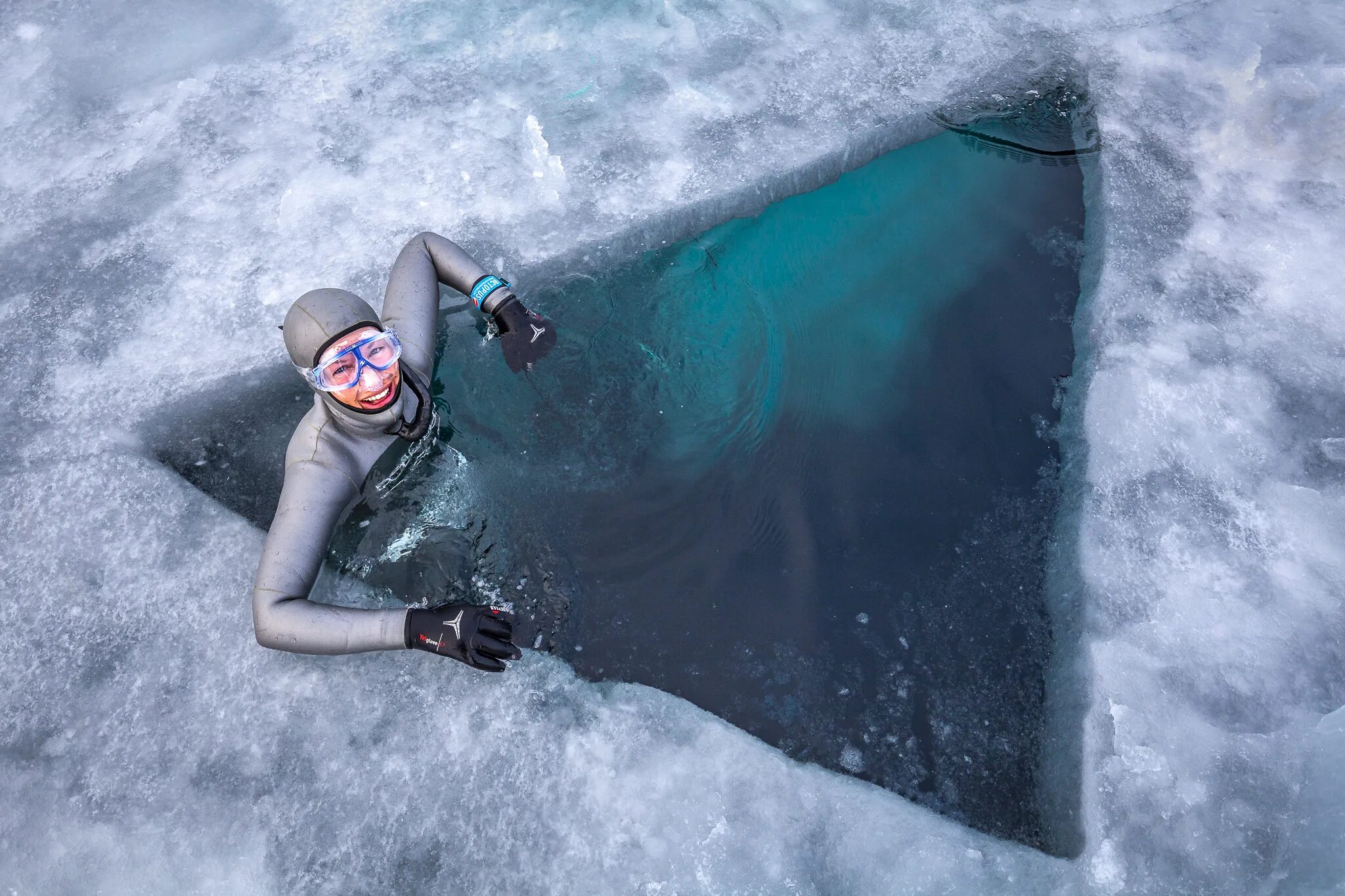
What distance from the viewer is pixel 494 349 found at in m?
3.97

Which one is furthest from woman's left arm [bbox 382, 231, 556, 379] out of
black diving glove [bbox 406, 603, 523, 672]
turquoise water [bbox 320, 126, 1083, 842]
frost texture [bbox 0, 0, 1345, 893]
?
black diving glove [bbox 406, 603, 523, 672]

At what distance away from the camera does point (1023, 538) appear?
3.36m

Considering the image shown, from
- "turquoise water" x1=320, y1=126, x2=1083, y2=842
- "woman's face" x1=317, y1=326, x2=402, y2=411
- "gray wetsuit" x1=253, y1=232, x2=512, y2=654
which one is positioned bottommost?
"turquoise water" x1=320, y1=126, x2=1083, y2=842

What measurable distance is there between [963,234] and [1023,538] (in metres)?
1.72

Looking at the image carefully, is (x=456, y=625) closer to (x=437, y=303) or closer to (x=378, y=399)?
(x=378, y=399)

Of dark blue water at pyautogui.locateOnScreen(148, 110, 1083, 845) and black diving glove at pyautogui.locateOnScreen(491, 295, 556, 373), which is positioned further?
black diving glove at pyautogui.locateOnScreen(491, 295, 556, 373)

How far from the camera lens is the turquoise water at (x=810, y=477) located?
3.08 m

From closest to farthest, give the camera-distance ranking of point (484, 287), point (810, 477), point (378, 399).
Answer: point (378, 399) < point (810, 477) < point (484, 287)

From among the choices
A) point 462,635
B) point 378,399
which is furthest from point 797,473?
point 378,399

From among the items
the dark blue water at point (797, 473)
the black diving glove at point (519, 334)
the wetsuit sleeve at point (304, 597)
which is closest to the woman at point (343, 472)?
the wetsuit sleeve at point (304, 597)

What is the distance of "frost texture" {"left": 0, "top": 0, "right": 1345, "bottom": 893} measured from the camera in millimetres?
2803

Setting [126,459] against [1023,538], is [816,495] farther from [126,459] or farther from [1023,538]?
[126,459]

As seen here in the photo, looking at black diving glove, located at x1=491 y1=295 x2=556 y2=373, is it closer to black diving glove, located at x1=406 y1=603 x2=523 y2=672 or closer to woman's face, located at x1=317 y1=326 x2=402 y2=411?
woman's face, located at x1=317 y1=326 x2=402 y2=411

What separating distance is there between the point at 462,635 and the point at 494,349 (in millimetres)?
1545
